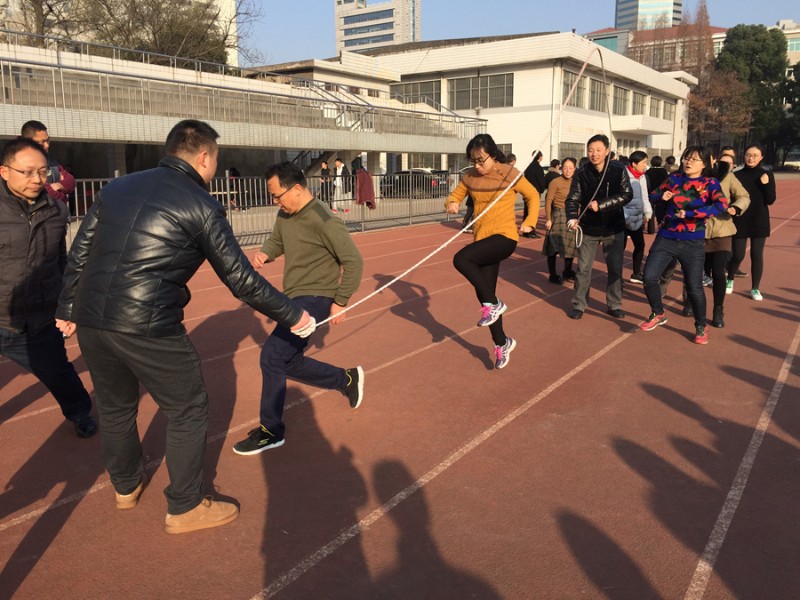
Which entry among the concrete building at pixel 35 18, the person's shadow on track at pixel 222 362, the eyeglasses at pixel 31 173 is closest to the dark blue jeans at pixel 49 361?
the person's shadow on track at pixel 222 362

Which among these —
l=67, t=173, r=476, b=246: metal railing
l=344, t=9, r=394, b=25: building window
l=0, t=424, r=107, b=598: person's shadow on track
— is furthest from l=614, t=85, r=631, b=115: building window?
l=344, t=9, r=394, b=25: building window

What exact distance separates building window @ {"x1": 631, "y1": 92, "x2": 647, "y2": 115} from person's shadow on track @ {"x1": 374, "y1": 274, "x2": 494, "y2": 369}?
47685 millimetres

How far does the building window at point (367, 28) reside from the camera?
150 metres

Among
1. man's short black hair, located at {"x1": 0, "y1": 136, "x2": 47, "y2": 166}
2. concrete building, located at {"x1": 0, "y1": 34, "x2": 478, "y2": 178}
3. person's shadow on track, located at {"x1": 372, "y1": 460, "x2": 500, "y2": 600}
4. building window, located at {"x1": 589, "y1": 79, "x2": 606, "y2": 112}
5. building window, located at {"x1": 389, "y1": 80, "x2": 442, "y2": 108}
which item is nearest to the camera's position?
person's shadow on track, located at {"x1": 372, "y1": 460, "x2": 500, "y2": 600}

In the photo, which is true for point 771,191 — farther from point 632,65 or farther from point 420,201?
point 632,65

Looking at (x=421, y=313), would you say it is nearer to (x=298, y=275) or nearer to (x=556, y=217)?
(x=556, y=217)

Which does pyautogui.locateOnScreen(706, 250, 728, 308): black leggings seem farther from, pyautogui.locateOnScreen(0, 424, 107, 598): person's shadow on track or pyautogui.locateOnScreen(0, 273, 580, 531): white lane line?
pyautogui.locateOnScreen(0, 424, 107, 598): person's shadow on track

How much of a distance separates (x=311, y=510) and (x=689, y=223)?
4.87 metres

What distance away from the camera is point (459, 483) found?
146 inches

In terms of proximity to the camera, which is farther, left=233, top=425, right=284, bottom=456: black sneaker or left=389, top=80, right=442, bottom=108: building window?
left=389, top=80, right=442, bottom=108: building window

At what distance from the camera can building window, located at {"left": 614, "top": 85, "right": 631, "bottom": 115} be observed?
47.9 meters

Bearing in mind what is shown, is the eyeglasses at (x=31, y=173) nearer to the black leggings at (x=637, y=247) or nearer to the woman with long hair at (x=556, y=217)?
the woman with long hair at (x=556, y=217)

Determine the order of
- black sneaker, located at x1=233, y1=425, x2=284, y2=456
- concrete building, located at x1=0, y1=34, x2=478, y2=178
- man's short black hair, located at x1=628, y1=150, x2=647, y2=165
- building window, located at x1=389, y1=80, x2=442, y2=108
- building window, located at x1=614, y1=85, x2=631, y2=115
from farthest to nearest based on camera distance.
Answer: building window, located at x1=614, y1=85, x2=631, y2=115 → building window, located at x1=389, y1=80, x2=442, y2=108 → concrete building, located at x1=0, y1=34, x2=478, y2=178 → man's short black hair, located at x1=628, y1=150, x2=647, y2=165 → black sneaker, located at x1=233, y1=425, x2=284, y2=456

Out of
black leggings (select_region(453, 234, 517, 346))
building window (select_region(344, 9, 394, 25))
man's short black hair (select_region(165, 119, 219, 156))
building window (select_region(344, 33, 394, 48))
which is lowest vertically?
black leggings (select_region(453, 234, 517, 346))
